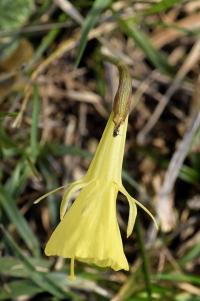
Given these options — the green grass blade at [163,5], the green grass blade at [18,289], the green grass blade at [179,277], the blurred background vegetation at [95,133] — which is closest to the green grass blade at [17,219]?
the blurred background vegetation at [95,133]

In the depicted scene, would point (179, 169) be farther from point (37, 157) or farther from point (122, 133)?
point (122, 133)

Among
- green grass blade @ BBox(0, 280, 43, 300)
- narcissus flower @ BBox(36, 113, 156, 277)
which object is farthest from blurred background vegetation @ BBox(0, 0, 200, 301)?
narcissus flower @ BBox(36, 113, 156, 277)

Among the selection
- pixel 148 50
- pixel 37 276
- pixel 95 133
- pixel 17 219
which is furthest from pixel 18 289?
pixel 148 50

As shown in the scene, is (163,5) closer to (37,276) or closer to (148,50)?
(148,50)

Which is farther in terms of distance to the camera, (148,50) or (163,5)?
(148,50)

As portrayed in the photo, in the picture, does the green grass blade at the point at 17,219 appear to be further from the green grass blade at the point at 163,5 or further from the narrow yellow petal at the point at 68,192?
the green grass blade at the point at 163,5

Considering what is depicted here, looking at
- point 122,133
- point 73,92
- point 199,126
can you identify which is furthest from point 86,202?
point 73,92
